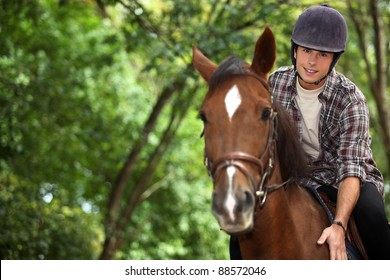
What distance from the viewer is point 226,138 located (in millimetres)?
3902

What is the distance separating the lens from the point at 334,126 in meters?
4.88

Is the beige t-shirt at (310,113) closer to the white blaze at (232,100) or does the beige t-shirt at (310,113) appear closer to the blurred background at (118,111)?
the white blaze at (232,100)

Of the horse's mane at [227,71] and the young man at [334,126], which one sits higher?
the horse's mane at [227,71]

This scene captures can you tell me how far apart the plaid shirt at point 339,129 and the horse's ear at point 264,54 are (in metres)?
0.30

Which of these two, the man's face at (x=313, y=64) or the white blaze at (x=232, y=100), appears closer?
the white blaze at (x=232, y=100)

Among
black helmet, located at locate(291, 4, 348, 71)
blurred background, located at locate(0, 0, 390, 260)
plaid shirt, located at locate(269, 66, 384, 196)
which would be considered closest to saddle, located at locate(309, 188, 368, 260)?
plaid shirt, located at locate(269, 66, 384, 196)

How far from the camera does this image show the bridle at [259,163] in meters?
3.80

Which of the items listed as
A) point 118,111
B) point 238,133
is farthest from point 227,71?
point 118,111

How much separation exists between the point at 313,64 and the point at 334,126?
1.54 ft

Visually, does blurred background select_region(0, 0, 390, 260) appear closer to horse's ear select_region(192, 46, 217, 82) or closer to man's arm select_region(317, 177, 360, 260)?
horse's ear select_region(192, 46, 217, 82)

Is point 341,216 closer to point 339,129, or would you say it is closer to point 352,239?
point 352,239

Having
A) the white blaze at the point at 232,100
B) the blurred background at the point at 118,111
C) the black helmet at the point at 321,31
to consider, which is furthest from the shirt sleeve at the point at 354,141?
the blurred background at the point at 118,111

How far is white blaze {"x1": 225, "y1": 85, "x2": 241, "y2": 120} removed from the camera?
3.96 m

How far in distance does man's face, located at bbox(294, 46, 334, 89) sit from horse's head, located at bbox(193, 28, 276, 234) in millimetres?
557
